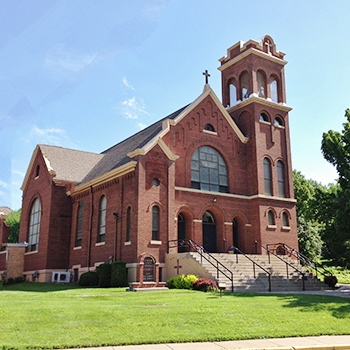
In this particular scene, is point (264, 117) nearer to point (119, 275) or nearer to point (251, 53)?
point (251, 53)

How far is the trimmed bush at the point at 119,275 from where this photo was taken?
2462 cm

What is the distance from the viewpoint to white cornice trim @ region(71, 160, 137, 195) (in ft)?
89.3

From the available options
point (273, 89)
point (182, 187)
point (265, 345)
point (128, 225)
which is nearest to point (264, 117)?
point (273, 89)

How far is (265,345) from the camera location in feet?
33.6

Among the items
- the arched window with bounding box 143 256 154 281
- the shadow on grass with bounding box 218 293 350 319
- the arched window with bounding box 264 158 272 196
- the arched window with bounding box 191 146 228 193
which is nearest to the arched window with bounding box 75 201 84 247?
the arched window with bounding box 143 256 154 281

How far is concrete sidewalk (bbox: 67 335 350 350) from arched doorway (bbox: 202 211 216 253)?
62.4 feet

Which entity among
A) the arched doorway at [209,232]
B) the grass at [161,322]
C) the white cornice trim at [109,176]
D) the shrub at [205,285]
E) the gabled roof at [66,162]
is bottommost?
the grass at [161,322]

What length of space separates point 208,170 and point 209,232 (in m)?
4.35

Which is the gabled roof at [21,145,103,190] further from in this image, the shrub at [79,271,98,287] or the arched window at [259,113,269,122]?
the arched window at [259,113,269,122]

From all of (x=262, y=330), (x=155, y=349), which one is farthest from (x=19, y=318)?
(x=262, y=330)

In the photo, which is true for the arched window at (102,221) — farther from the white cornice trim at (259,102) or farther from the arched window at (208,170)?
the white cornice trim at (259,102)

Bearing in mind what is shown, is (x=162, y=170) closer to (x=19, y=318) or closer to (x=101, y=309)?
(x=101, y=309)

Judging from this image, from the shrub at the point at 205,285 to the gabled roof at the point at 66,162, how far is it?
17.2 meters

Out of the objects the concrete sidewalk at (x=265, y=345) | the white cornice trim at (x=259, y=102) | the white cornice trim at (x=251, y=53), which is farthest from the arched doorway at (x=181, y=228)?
the concrete sidewalk at (x=265, y=345)
